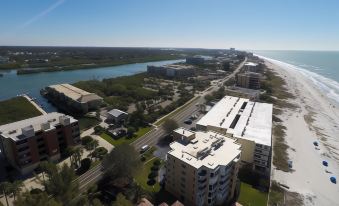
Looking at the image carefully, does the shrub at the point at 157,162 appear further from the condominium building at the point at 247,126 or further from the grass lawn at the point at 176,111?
the grass lawn at the point at 176,111

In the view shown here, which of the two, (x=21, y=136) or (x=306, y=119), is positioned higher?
(x=21, y=136)

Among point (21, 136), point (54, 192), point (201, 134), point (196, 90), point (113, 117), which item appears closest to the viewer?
point (54, 192)

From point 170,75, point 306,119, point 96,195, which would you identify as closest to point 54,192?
point 96,195

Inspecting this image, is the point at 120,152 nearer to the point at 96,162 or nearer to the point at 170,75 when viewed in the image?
the point at 96,162

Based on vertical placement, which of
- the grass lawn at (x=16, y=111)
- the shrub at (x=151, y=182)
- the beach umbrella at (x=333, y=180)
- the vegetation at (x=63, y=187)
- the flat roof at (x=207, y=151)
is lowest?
the beach umbrella at (x=333, y=180)

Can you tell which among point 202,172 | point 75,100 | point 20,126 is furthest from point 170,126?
point 75,100

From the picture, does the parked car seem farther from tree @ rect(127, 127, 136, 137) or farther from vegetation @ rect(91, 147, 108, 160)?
vegetation @ rect(91, 147, 108, 160)

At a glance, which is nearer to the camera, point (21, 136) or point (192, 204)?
point (192, 204)

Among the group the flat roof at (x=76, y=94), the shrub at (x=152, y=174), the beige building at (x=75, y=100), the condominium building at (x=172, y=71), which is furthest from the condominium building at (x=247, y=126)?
the condominium building at (x=172, y=71)
